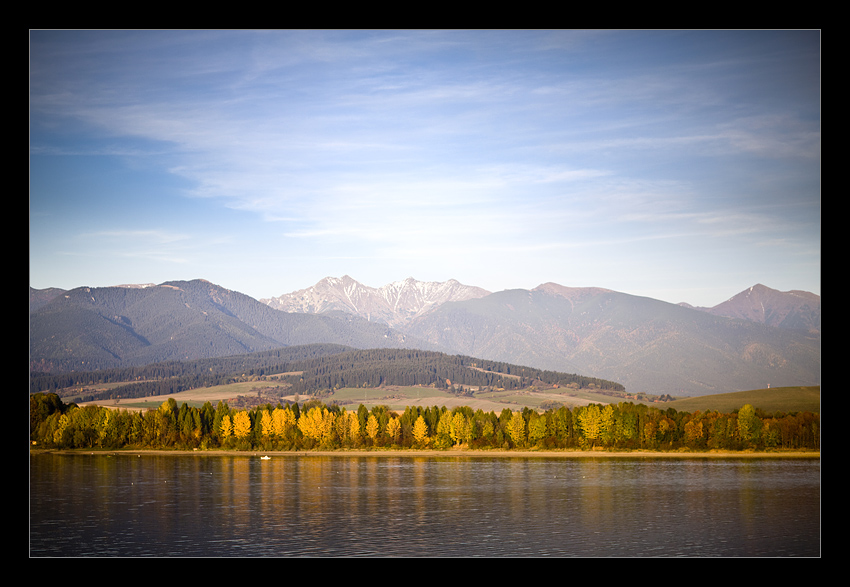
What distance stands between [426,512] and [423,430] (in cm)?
8599

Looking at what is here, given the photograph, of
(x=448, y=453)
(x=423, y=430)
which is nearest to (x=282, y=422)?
(x=423, y=430)

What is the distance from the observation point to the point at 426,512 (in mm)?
57250

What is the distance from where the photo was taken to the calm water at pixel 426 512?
43781 millimetres

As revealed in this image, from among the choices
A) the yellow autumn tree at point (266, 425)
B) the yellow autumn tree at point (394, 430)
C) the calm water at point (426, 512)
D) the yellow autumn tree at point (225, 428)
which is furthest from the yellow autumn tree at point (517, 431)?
the yellow autumn tree at point (225, 428)

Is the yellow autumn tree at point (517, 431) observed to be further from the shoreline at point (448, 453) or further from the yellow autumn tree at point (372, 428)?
the yellow autumn tree at point (372, 428)

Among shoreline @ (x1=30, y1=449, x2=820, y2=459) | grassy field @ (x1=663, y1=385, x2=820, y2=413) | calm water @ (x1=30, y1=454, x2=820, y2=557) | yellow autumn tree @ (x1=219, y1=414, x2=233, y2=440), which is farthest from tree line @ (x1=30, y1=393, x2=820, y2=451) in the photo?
grassy field @ (x1=663, y1=385, x2=820, y2=413)

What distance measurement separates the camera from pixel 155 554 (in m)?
41.4

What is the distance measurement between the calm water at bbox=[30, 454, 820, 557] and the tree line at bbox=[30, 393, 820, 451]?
3403 cm

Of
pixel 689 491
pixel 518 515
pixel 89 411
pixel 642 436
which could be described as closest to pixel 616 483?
pixel 689 491

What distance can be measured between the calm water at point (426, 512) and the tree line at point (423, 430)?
34032 millimetres

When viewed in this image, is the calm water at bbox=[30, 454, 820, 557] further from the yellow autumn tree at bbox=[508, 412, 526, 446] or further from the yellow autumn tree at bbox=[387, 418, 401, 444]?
the yellow autumn tree at bbox=[387, 418, 401, 444]

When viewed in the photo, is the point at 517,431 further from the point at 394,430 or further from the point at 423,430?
the point at 394,430
